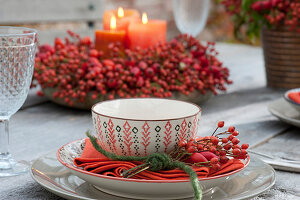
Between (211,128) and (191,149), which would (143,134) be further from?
(211,128)

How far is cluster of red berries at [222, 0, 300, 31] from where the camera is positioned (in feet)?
3.61

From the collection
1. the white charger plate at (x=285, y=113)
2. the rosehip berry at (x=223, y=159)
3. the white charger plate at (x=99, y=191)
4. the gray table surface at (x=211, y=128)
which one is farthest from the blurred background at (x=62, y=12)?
the rosehip berry at (x=223, y=159)

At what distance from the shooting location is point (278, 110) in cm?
91

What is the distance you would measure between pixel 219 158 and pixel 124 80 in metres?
0.45

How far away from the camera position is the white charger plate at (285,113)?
2.74ft

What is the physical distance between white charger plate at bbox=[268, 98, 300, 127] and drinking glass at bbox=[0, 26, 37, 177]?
0.48 m

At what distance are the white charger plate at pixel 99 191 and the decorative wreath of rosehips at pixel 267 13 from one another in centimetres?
63

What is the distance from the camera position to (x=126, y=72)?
0.92 meters

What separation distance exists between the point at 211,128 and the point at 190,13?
1.47ft

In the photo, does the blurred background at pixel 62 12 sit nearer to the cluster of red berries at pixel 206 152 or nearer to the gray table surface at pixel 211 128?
the gray table surface at pixel 211 128

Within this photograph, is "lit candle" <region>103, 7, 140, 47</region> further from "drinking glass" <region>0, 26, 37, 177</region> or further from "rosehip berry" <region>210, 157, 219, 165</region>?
"rosehip berry" <region>210, 157, 219, 165</region>

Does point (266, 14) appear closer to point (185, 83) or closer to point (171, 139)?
point (185, 83)

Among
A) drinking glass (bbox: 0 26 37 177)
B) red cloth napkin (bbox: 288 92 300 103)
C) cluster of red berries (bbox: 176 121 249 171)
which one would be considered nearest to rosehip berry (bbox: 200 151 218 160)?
cluster of red berries (bbox: 176 121 249 171)

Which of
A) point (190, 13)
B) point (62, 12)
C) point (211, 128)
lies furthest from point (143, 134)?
point (62, 12)
